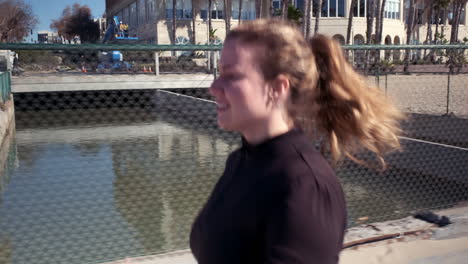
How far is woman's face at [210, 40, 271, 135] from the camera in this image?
50.8 inches

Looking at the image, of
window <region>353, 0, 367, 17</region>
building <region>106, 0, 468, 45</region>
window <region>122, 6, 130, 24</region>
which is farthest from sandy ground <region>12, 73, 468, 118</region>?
window <region>122, 6, 130, 24</region>

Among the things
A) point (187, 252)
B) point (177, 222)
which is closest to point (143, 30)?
point (177, 222)

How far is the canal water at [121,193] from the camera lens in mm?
6773

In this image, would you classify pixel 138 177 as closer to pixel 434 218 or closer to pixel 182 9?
pixel 434 218

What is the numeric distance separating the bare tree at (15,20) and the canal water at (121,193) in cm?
4075

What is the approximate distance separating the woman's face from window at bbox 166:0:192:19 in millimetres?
43129

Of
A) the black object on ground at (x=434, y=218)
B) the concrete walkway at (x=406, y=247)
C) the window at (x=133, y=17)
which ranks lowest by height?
the concrete walkway at (x=406, y=247)

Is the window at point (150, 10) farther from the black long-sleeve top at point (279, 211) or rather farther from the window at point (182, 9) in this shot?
the black long-sleeve top at point (279, 211)

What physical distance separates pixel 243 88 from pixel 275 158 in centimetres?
20

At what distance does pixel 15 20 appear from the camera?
49.3 m

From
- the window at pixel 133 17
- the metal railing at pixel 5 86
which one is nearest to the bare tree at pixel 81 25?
the window at pixel 133 17

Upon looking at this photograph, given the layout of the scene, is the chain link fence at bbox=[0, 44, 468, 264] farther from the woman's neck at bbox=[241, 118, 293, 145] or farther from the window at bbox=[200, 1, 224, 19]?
the window at bbox=[200, 1, 224, 19]

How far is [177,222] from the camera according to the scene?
796cm

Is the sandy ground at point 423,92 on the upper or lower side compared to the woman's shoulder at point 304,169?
lower
